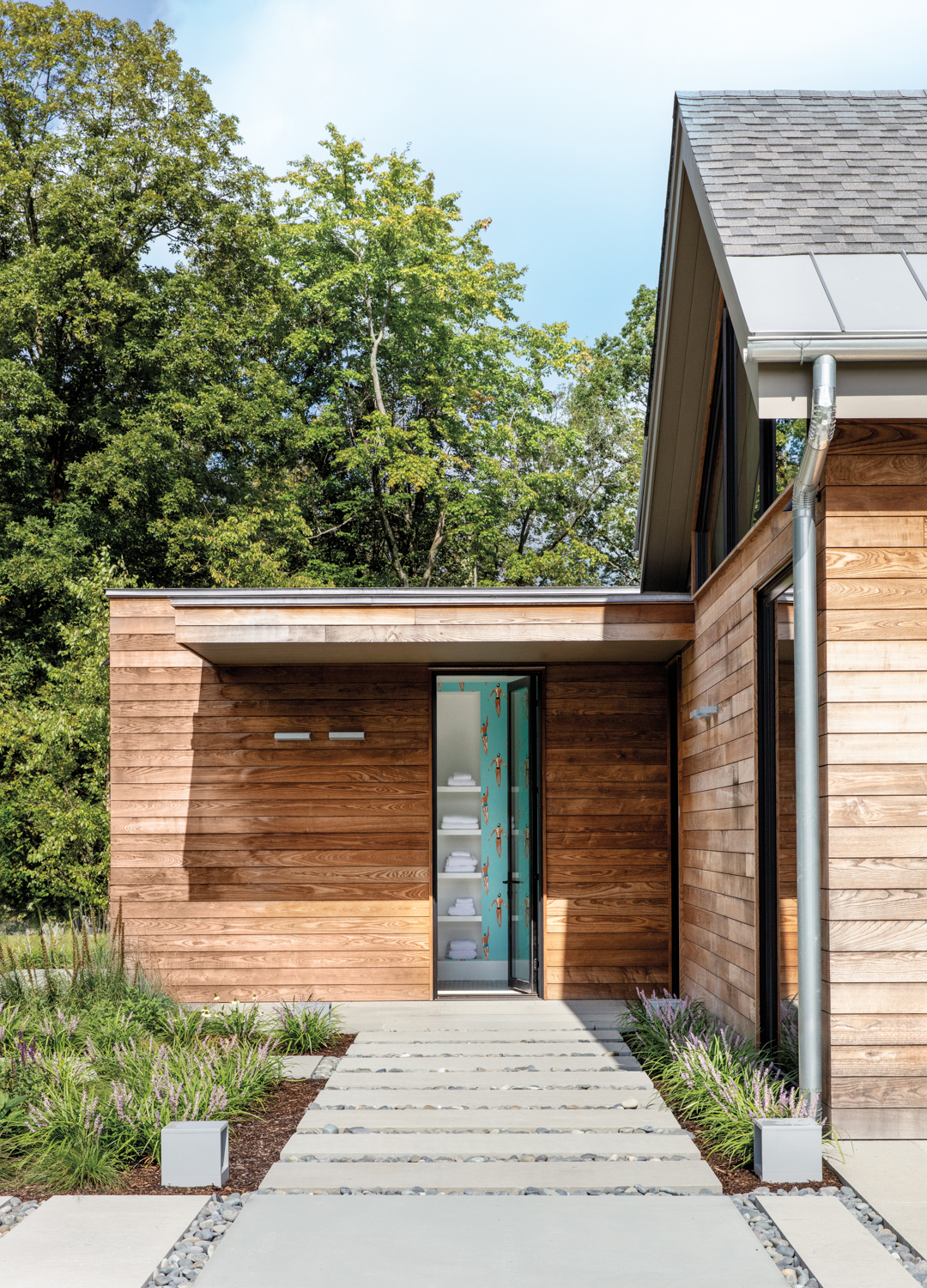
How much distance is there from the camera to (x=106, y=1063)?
485 centimetres

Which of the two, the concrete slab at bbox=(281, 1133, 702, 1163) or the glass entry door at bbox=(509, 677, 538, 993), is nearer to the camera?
the concrete slab at bbox=(281, 1133, 702, 1163)

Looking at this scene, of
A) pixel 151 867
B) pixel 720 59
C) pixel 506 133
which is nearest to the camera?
pixel 151 867

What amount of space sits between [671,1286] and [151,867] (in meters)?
5.38

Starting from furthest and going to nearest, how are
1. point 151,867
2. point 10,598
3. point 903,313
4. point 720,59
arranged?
point 720,59, point 10,598, point 151,867, point 903,313

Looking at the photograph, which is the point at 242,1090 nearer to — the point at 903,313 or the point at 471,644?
the point at 471,644

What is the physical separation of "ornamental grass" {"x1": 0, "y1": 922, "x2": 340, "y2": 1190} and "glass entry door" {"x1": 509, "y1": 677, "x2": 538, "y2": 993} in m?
1.79

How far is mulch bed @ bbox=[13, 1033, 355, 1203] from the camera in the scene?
3.83 metres

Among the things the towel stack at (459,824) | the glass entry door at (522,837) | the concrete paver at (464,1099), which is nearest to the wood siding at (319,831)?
the glass entry door at (522,837)

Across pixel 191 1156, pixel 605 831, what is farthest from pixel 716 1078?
pixel 605 831

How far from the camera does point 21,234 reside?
54.1 ft

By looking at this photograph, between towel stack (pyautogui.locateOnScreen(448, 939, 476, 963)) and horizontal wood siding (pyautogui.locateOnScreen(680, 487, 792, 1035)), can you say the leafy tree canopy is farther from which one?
horizontal wood siding (pyautogui.locateOnScreen(680, 487, 792, 1035))

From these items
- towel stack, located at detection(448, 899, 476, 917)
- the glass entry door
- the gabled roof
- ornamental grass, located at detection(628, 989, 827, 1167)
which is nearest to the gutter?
the gabled roof

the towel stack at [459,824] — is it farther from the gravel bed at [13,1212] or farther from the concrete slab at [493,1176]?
the gravel bed at [13,1212]

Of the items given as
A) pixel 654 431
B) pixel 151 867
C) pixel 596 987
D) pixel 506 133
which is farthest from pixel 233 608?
pixel 506 133
